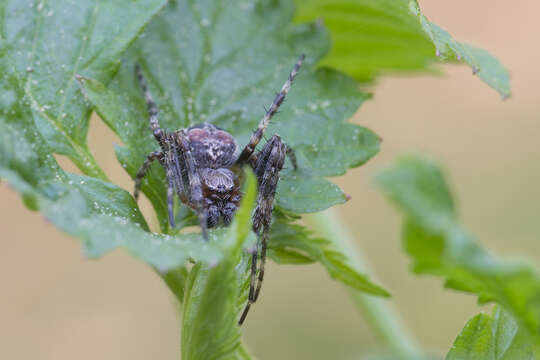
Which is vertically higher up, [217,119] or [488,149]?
[488,149]

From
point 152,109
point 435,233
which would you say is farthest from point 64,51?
point 435,233

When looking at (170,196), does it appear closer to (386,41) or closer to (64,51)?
(64,51)

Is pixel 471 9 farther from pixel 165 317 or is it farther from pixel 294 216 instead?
pixel 294 216

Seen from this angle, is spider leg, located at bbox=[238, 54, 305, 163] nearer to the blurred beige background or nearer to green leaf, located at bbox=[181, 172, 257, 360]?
green leaf, located at bbox=[181, 172, 257, 360]

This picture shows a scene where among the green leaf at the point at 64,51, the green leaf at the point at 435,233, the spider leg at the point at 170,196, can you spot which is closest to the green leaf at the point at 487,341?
the green leaf at the point at 435,233

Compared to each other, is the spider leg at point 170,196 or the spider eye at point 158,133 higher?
the spider eye at point 158,133

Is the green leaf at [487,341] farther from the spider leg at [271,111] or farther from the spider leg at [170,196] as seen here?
the spider leg at [271,111]

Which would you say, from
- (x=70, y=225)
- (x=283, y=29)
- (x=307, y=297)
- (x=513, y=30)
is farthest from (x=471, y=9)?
(x=70, y=225)
